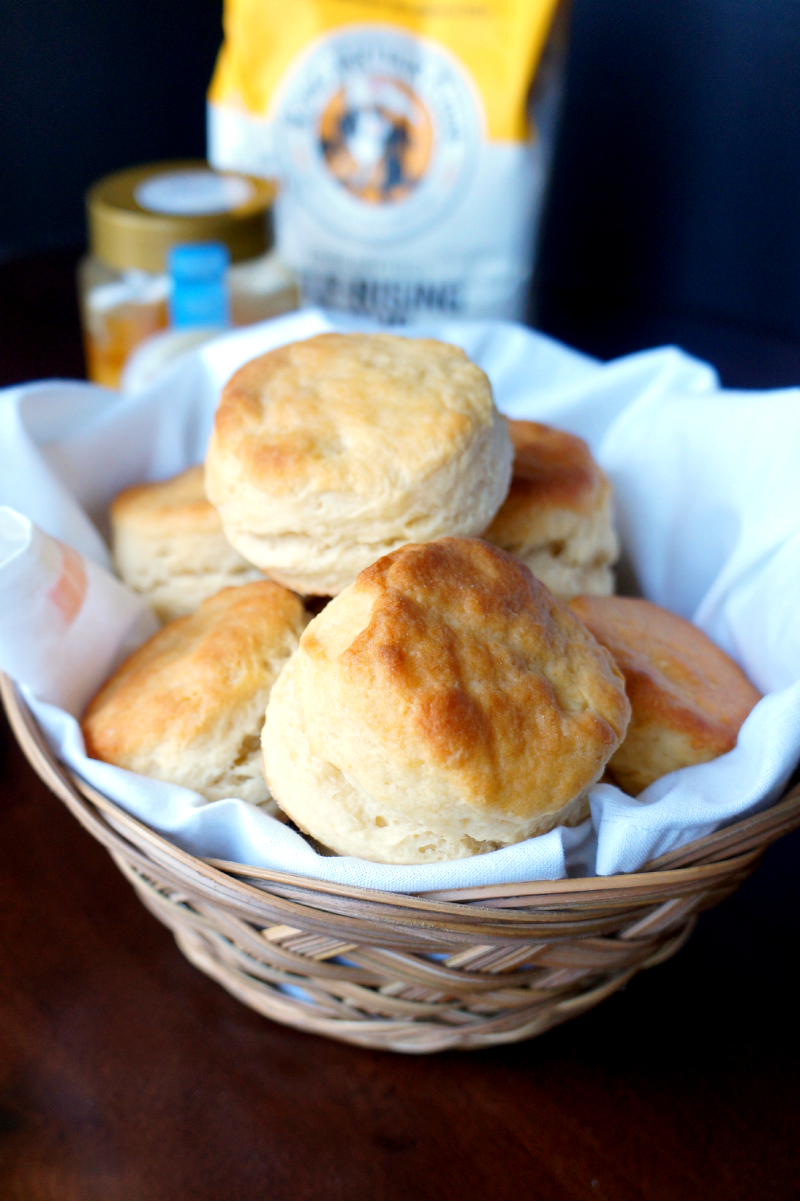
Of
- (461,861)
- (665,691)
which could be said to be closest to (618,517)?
(665,691)

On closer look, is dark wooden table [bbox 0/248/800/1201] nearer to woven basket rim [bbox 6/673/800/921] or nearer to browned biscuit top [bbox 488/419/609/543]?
woven basket rim [bbox 6/673/800/921]

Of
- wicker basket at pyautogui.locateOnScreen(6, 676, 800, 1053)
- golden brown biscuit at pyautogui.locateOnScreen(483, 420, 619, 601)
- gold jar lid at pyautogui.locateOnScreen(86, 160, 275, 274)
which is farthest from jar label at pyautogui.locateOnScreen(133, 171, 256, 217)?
wicker basket at pyautogui.locateOnScreen(6, 676, 800, 1053)

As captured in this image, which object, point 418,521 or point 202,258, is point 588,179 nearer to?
point 202,258

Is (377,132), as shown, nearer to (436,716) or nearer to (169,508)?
(169,508)

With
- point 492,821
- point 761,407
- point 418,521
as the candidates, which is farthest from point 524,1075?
point 761,407

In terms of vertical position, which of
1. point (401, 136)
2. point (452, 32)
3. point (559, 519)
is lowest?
point (559, 519)
